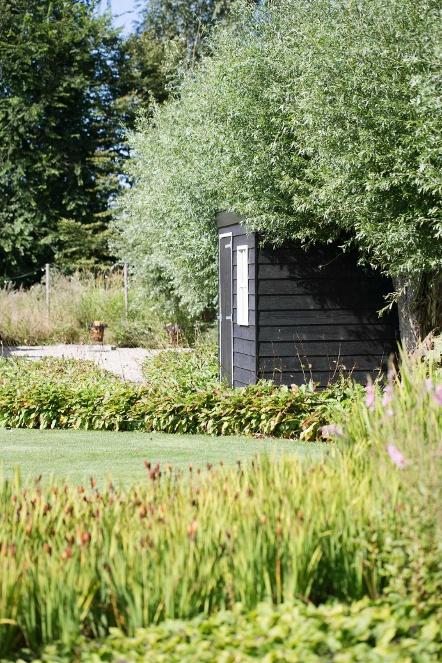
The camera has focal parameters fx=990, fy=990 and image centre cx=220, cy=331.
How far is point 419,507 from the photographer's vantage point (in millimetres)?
3824

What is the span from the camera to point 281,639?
3.46m

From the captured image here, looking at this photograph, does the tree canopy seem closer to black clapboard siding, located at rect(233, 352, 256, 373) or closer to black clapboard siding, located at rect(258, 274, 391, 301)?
black clapboard siding, located at rect(233, 352, 256, 373)

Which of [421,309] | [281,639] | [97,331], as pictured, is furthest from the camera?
[97,331]

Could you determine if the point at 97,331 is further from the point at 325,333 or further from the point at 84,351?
the point at 325,333

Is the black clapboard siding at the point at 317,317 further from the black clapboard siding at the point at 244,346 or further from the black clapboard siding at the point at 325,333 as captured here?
the black clapboard siding at the point at 244,346

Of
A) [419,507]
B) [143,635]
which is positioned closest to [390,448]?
[419,507]

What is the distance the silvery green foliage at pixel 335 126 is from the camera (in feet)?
32.8

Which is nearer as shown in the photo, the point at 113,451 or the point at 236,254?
the point at 113,451

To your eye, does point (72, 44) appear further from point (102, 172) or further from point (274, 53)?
point (274, 53)

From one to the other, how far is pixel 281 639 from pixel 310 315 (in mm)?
8702

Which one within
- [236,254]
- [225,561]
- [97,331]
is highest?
[236,254]

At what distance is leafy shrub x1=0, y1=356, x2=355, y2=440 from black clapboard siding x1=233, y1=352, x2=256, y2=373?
4.08 ft

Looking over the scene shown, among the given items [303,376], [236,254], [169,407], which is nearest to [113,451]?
[169,407]

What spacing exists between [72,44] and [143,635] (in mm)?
33141
